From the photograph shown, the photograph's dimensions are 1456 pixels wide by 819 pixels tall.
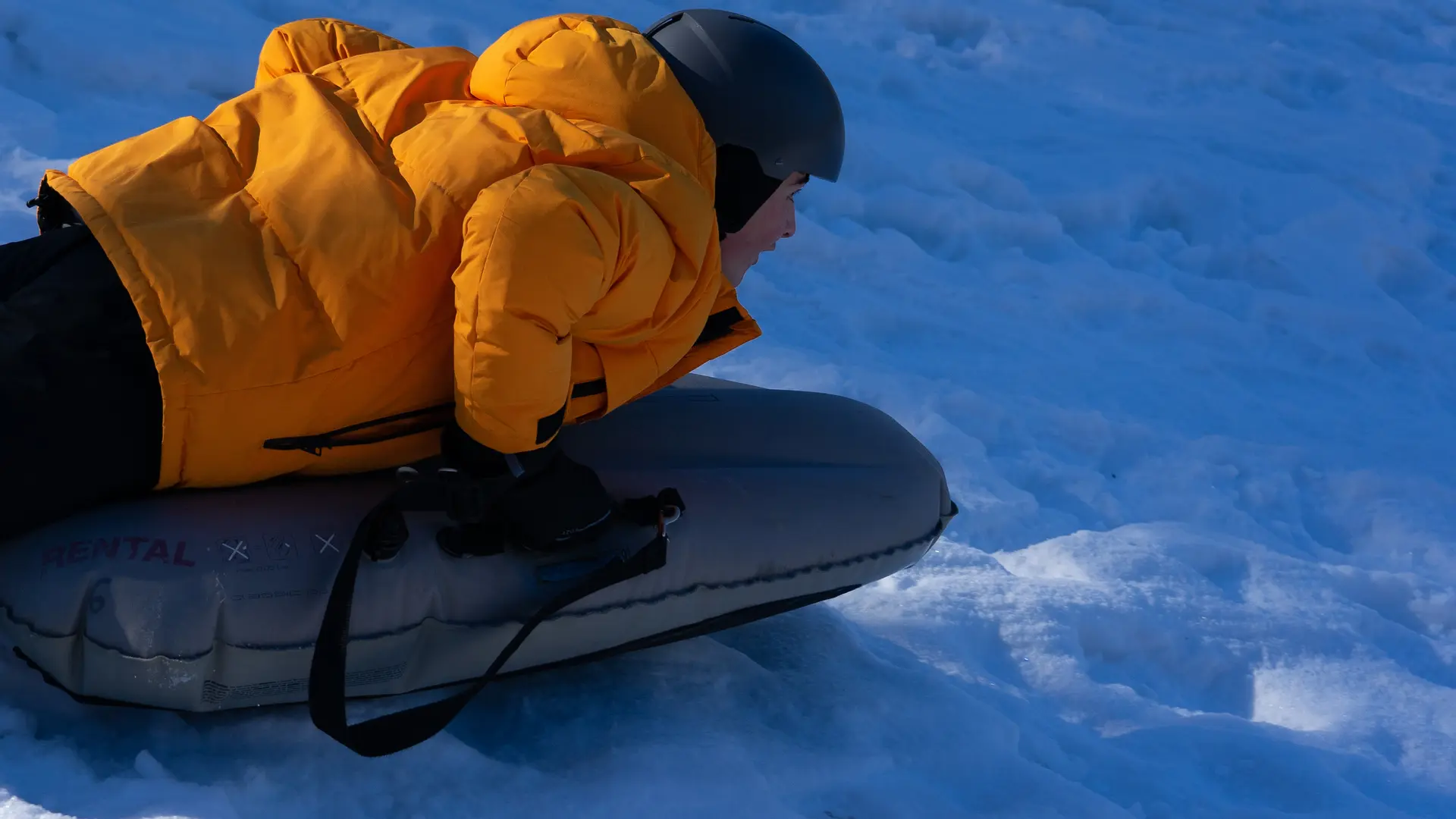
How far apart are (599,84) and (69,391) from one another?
81 centimetres

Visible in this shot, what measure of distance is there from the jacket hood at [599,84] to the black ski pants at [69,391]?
2.01 ft

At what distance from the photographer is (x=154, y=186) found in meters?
1.75

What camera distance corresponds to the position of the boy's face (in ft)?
7.14

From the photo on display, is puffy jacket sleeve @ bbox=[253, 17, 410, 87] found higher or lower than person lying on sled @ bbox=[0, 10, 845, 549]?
higher

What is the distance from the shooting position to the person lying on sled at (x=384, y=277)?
1.66 meters

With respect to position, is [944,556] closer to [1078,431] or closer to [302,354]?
[1078,431]

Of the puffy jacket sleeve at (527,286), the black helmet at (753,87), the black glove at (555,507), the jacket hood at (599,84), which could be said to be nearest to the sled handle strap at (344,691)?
the black glove at (555,507)

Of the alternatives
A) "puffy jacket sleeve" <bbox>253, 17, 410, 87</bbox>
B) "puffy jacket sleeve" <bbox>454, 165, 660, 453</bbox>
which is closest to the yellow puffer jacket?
"puffy jacket sleeve" <bbox>454, 165, 660, 453</bbox>

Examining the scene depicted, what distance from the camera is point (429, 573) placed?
186 centimetres

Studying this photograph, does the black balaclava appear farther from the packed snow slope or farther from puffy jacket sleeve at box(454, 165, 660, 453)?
the packed snow slope

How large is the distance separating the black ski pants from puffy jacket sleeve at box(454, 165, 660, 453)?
1.33 feet

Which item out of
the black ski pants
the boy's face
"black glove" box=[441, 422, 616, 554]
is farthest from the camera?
the boy's face

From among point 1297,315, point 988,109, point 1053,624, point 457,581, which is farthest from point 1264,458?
point 457,581

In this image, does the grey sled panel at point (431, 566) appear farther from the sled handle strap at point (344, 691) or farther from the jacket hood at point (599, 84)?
the jacket hood at point (599, 84)
